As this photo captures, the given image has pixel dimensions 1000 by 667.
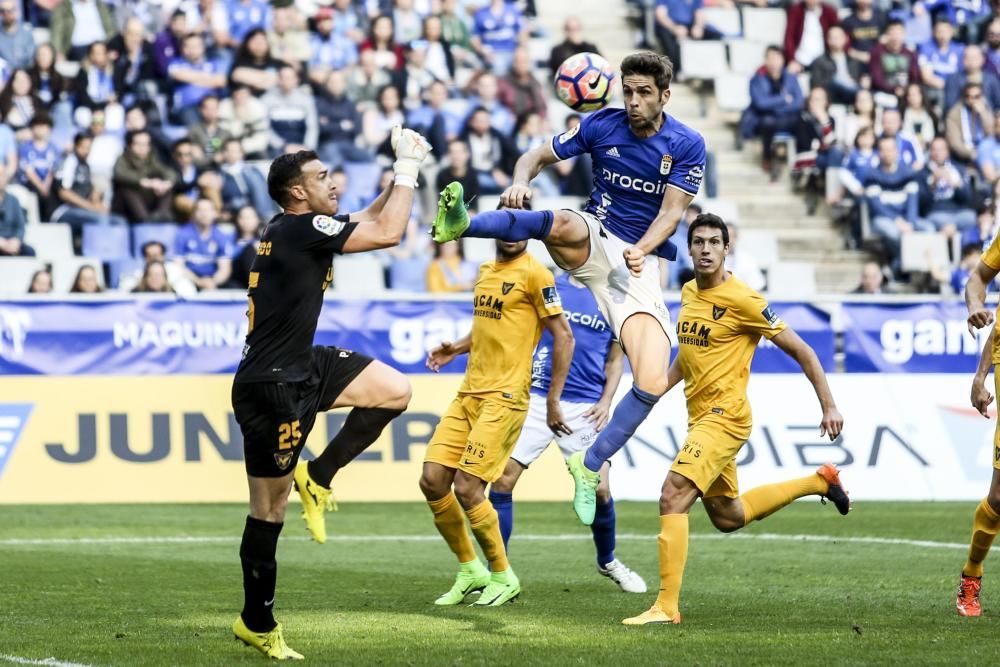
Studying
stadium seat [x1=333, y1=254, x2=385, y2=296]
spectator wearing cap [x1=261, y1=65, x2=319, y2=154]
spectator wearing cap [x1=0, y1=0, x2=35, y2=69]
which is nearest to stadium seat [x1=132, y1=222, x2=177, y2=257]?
stadium seat [x1=333, y1=254, x2=385, y2=296]

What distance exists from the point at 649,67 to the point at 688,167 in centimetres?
72

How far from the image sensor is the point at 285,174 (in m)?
8.28

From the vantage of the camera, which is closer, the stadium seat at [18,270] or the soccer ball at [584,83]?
the soccer ball at [584,83]

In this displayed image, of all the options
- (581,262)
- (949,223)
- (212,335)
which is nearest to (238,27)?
(212,335)

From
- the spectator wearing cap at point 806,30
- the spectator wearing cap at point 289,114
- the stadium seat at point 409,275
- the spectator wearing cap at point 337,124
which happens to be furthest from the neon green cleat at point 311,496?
the spectator wearing cap at point 806,30

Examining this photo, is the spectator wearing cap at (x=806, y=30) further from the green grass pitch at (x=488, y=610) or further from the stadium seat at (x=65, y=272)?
the stadium seat at (x=65, y=272)

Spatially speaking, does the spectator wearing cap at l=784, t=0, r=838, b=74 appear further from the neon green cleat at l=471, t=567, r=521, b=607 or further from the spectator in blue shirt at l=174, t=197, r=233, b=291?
the neon green cleat at l=471, t=567, r=521, b=607

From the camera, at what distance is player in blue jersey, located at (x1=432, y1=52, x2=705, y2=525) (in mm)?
10000

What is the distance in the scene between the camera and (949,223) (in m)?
23.6

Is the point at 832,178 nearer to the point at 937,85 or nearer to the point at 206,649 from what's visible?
the point at 937,85

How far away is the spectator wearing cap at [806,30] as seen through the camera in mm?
26000

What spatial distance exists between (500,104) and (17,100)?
21.6 feet

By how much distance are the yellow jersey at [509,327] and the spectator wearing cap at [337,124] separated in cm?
1210

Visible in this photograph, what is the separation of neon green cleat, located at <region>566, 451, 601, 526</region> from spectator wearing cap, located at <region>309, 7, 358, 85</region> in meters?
14.2
